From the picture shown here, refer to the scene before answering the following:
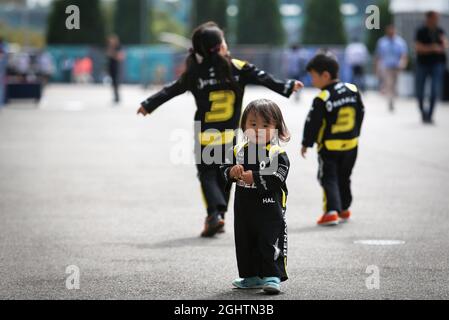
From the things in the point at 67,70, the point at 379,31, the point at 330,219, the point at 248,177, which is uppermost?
the point at 248,177

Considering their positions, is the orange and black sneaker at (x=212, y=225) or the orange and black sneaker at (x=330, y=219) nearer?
the orange and black sneaker at (x=212, y=225)

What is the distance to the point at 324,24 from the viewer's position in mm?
71125

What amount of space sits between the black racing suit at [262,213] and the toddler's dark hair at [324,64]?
2.99m

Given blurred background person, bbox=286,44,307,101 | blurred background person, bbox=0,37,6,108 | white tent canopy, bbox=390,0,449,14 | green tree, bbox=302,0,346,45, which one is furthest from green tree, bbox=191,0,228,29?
blurred background person, bbox=0,37,6,108

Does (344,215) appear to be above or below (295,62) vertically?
above

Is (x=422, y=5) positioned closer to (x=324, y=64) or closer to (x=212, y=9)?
(x=324, y=64)

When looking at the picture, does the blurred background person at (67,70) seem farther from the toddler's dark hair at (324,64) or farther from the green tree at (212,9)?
the toddler's dark hair at (324,64)

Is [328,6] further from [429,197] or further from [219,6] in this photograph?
[429,197]

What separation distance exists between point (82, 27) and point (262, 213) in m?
72.7

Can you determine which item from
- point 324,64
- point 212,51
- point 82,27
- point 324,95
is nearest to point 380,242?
point 324,95

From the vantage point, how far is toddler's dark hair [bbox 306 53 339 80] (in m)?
9.26

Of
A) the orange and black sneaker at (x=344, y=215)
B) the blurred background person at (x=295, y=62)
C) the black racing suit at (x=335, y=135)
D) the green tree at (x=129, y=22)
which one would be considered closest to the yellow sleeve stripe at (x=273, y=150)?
the black racing suit at (x=335, y=135)

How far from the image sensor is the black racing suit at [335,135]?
9.27 meters
